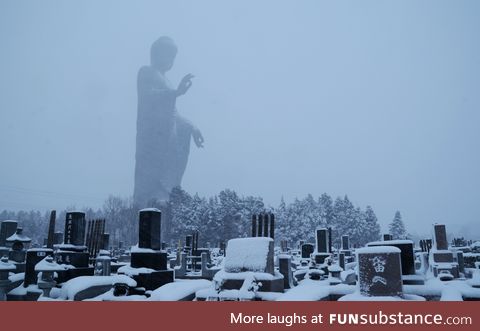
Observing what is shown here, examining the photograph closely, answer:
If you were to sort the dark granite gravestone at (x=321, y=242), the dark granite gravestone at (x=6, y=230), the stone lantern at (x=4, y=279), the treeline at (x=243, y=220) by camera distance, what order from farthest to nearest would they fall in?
the treeline at (x=243, y=220)
the dark granite gravestone at (x=6, y=230)
the dark granite gravestone at (x=321, y=242)
the stone lantern at (x=4, y=279)

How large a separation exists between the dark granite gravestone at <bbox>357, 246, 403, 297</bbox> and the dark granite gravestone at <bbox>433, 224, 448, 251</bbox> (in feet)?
36.0

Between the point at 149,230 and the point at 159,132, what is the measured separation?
10631 centimetres

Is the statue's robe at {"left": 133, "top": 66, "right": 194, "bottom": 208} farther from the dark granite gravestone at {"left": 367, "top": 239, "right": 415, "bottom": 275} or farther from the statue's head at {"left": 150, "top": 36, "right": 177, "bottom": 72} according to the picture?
the dark granite gravestone at {"left": 367, "top": 239, "right": 415, "bottom": 275}

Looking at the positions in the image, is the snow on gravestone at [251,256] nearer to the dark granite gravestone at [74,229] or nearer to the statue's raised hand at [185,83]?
the dark granite gravestone at [74,229]

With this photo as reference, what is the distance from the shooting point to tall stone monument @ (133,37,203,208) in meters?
112

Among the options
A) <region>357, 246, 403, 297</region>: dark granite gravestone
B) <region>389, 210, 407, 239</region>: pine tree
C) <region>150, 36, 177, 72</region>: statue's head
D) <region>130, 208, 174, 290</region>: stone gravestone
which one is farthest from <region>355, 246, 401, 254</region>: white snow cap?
<region>150, 36, 177, 72</region>: statue's head

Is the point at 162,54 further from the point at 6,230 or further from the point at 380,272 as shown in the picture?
the point at 380,272

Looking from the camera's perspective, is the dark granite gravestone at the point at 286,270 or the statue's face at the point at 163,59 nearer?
the dark granite gravestone at the point at 286,270

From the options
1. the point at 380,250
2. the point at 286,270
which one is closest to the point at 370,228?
the point at 286,270

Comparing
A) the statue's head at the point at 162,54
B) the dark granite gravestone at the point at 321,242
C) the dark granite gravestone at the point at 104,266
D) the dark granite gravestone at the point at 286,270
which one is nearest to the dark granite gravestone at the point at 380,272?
the dark granite gravestone at the point at 286,270

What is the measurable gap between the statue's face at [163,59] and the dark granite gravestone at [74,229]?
110084mm

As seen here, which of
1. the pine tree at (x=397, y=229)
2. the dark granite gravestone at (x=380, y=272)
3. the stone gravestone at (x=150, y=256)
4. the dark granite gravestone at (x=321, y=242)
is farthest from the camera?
the pine tree at (x=397, y=229)

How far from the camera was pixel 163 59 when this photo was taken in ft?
382

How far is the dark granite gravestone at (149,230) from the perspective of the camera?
11922mm
